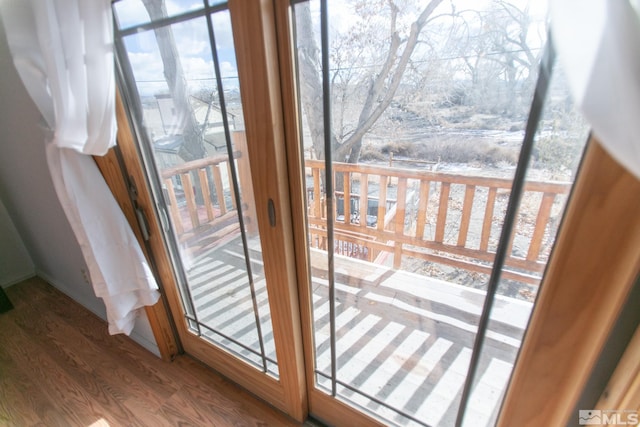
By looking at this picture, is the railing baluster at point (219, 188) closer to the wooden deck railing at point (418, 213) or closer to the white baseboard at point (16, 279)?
the wooden deck railing at point (418, 213)

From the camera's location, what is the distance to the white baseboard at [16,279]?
231 centimetres

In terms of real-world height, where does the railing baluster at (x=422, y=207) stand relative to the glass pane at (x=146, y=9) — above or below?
below

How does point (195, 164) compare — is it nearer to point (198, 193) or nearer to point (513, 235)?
point (198, 193)

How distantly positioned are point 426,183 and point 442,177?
46mm

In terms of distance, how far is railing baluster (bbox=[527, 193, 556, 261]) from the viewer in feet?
2.03

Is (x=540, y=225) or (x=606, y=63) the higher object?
(x=606, y=63)

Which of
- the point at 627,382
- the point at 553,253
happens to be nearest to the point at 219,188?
the point at 553,253

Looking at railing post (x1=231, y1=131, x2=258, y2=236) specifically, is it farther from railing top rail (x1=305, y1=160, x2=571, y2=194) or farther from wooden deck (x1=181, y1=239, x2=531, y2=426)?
railing top rail (x1=305, y1=160, x2=571, y2=194)

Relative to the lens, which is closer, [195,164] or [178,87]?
[178,87]

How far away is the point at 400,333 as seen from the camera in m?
1.06

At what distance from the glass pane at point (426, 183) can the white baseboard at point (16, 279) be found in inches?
105

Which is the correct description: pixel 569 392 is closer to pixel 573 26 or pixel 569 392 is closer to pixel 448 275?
pixel 448 275

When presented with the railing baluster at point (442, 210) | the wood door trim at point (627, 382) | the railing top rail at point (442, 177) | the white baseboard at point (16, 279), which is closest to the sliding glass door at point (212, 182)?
the railing top rail at point (442, 177)

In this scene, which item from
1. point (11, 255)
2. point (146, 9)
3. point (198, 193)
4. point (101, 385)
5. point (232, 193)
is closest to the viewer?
point (146, 9)
